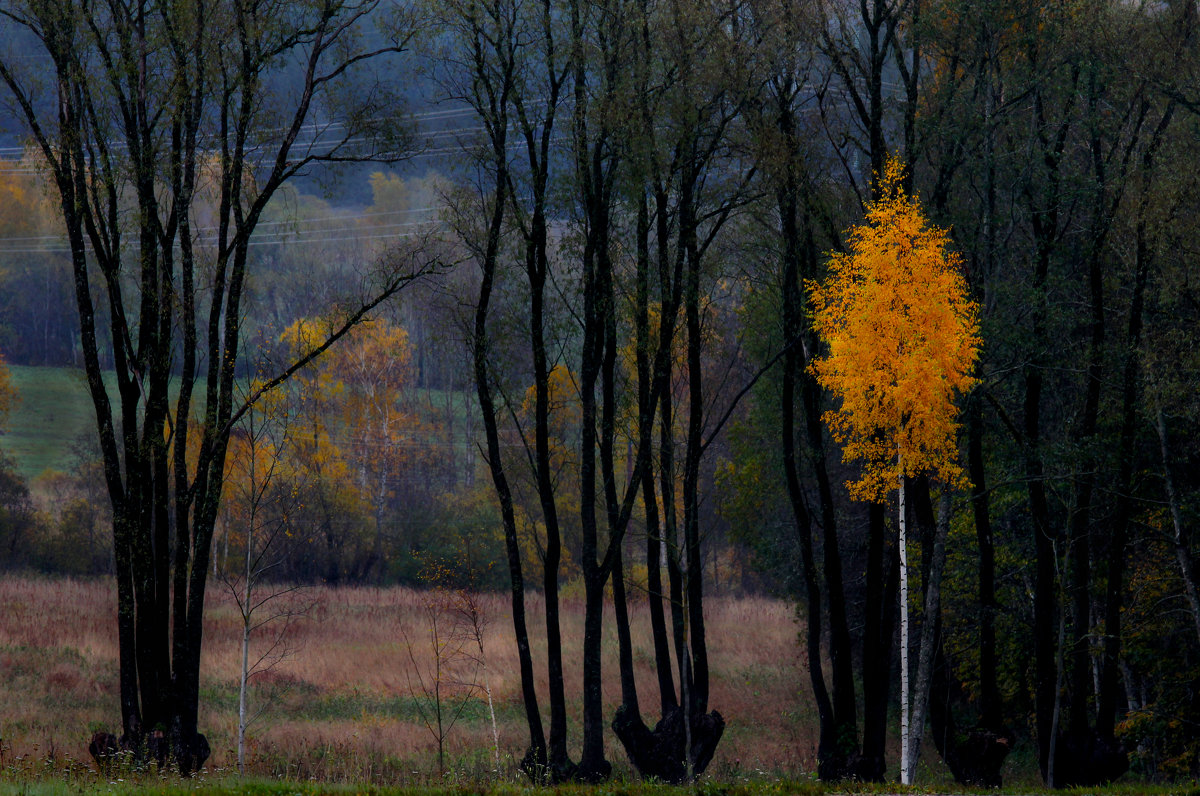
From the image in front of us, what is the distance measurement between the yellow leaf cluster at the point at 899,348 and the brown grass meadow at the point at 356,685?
666cm

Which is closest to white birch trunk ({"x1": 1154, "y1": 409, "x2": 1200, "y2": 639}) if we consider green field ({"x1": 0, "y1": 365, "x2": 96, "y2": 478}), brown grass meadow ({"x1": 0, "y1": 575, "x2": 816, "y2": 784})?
brown grass meadow ({"x1": 0, "y1": 575, "x2": 816, "y2": 784})

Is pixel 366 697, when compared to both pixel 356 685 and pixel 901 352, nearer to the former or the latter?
pixel 356 685

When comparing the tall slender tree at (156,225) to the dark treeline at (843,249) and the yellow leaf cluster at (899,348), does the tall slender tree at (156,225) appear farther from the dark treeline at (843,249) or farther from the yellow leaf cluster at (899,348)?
the yellow leaf cluster at (899,348)

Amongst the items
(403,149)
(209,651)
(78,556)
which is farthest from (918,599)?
(78,556)

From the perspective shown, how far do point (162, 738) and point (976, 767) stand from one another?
1390cm

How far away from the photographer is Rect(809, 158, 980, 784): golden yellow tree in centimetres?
1589

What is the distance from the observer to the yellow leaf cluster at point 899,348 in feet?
52.2

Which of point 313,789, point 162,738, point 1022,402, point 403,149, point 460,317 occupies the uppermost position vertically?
point 403,149

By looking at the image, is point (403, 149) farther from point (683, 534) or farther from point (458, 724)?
point (458, 724)

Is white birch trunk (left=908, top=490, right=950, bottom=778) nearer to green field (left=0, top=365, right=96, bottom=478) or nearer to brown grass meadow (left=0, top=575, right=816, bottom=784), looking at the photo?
brown grass meadow (left=0, top=575, right=816, bottom=784)

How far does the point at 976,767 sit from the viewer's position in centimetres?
Answer: 1873

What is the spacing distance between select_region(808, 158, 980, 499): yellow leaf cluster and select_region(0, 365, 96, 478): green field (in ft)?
172

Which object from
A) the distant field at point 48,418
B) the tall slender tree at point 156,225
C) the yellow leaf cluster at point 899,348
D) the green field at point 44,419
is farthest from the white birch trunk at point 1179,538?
the green field at point 44,419

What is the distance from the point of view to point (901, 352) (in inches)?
641
